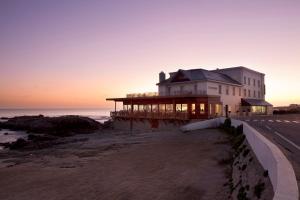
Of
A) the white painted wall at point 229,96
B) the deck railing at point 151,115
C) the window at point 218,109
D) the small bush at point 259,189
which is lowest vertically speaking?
the small bush at point 259,189

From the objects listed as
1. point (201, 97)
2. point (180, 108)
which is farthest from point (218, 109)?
point (180, 108)

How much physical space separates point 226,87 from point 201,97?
28.2ft

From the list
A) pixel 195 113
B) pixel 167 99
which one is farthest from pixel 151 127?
pixel 195 113

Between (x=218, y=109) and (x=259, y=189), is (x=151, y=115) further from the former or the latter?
(x=259, y=189)

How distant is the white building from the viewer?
41.6 metres

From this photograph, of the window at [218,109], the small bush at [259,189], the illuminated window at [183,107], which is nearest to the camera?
the small bush at [259,189]

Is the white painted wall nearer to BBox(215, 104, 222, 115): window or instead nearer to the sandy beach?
BBox(215, 104, 222, 115): window

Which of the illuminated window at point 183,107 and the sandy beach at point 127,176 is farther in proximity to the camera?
the illuminated window at point 183,107

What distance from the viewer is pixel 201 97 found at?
38.4 meters

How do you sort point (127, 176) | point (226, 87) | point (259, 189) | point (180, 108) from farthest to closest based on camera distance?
point (226, 87), point (180, 108), point (127, 176), point (259, 189)

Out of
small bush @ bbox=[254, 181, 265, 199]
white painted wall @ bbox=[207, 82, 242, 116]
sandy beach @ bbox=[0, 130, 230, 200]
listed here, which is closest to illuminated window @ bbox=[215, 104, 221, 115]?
white painted wall @ bbox=[207, 82, 242, 116]

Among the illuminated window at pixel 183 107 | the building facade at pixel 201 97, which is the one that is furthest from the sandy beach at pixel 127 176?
the illuminated window at pixel 183 107

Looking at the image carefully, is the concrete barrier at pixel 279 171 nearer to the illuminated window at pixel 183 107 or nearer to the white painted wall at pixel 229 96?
the illuminated window at pixel 183 107

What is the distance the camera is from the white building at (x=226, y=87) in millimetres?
41562
